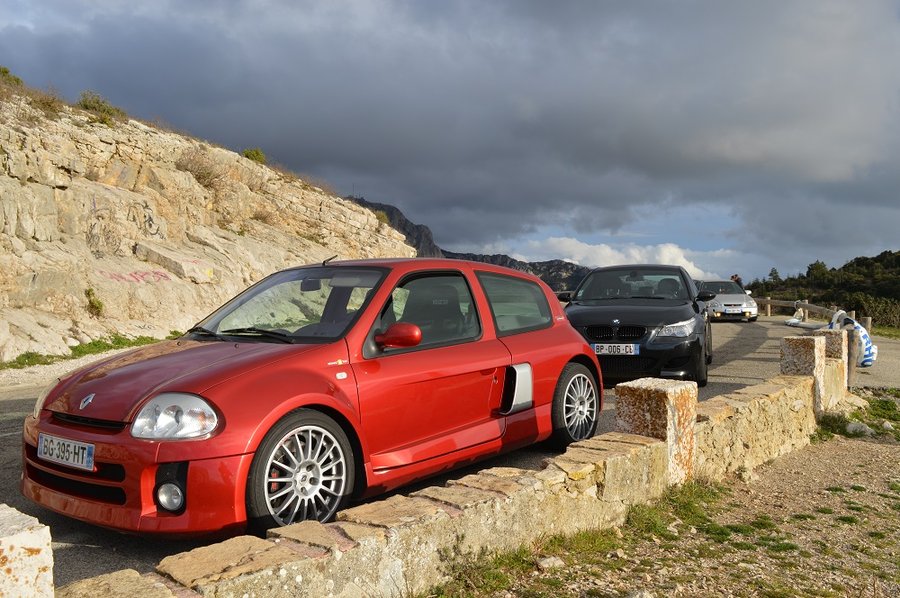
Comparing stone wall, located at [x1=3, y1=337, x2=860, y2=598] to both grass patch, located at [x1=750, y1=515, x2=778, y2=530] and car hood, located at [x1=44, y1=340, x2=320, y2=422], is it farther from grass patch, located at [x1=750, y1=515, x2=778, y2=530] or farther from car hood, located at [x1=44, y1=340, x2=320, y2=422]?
car hood, located at [x1=44, y1=340, x2=320, y2=422]

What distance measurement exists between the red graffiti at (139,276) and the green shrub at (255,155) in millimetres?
17020

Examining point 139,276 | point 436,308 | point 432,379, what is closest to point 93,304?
point 139,276

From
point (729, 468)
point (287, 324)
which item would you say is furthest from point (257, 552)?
point (729, 468)

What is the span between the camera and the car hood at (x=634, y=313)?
9.18 metres

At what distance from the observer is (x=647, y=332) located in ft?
29.7

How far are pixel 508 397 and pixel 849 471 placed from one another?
4.39m

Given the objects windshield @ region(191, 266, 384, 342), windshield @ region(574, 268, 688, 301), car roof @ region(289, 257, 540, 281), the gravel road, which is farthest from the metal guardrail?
windshield @ region(191, 266, 384, 342)

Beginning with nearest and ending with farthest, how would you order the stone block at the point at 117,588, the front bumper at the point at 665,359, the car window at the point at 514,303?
the stone block at the point at 117,588, the car window at the point at 514,303, the front bumper at the point at 665,359

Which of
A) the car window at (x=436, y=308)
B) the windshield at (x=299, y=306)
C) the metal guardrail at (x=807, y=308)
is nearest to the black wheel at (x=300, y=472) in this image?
the windshield at (x=299, y=306)

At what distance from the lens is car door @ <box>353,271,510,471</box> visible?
4.11 metres

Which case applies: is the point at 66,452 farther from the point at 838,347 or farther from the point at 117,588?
the point at 838,347

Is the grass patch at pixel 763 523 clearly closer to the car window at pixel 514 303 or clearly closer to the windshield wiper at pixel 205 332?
the car window at pixel 514 303

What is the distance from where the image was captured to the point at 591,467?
4199mm

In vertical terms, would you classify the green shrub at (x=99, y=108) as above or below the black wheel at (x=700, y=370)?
above
